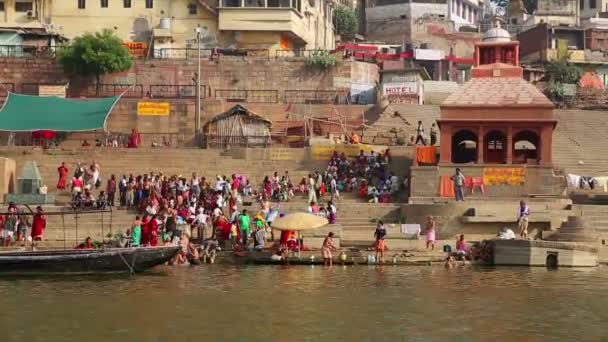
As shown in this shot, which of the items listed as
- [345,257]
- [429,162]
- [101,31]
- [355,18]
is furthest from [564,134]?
[355,18]

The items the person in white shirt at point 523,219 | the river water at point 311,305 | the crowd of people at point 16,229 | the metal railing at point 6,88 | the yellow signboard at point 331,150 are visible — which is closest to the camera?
the river water at point 311,305

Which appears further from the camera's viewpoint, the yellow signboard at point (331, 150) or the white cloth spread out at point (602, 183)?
the yellow signboard at point (331, 150)

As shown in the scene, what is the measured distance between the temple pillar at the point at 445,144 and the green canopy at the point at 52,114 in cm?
1183

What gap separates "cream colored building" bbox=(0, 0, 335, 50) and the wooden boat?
24.0m

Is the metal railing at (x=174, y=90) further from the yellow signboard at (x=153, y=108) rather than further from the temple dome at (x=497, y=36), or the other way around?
the temple dome at (x=497, y=36)

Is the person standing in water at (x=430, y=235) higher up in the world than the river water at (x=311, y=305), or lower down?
higher up

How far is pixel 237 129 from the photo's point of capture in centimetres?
3775

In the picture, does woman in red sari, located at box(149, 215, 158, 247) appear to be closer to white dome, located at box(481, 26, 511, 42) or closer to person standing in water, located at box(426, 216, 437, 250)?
person standing in water, located at box(426, 216, 437, 250)

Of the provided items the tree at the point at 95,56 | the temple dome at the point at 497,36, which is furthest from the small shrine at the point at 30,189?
the temple dome at the point at 497,36

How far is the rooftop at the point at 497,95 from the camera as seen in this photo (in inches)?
1232

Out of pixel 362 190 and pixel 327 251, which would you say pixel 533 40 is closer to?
pixel 362 190

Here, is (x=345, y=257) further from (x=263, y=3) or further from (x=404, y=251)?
(x=263, y=3)

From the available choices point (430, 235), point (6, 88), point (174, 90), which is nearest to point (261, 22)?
point (174, 90)

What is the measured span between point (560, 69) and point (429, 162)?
758 inches
